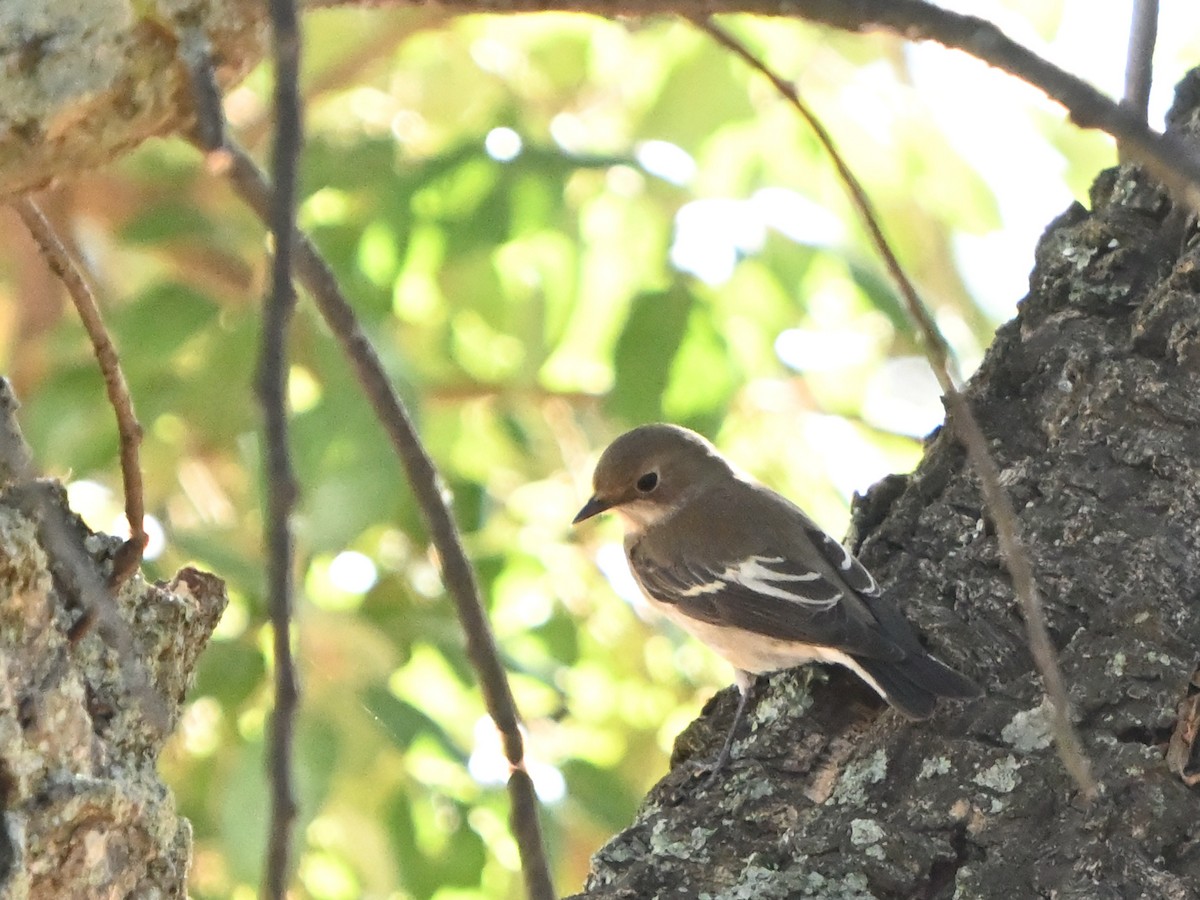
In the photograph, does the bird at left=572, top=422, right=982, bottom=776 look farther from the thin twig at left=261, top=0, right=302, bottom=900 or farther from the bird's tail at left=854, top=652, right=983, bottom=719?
the thin twig at left=261, top=0, right=302, bottom=900

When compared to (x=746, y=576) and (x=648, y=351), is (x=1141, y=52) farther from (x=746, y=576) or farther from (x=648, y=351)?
(x=746, y=576)

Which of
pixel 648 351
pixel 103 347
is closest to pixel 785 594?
pixel 648 351

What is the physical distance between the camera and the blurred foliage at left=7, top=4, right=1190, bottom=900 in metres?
3.58

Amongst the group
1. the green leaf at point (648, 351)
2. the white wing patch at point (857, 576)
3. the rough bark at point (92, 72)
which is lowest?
the white wing patch at point (857, 576)

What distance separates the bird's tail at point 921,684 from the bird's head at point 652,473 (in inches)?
85.7

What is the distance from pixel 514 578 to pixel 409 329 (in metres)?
0.90

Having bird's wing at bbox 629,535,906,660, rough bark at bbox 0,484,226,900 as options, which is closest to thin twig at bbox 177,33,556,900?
rough bark at bbox 0,484,226,900

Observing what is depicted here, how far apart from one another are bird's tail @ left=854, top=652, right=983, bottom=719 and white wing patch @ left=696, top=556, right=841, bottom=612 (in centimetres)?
100

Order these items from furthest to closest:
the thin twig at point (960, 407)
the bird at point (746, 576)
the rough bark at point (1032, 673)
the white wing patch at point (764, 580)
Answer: the white wing patch at point (764, 580)
the bird at point (746, 576)
the rough bark at point (1032, 673)
the thin twig at point (960, 407)

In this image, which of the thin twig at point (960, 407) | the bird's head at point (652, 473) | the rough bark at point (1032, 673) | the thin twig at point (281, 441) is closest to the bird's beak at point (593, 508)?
the bird's head at point (652, 473)

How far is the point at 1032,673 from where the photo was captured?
8.05ft

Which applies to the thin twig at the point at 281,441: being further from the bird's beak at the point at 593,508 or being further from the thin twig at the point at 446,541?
the bird's beak at the point at 593,508

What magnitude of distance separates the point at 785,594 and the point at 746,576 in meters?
0.29

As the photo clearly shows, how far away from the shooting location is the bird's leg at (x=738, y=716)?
8.05 ft
